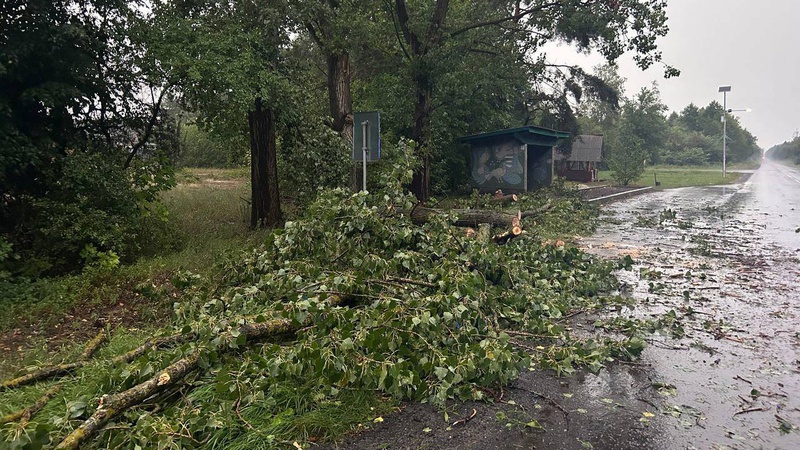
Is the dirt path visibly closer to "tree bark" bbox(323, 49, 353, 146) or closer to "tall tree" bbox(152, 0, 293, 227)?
"tall tree" bbox(152, 0, 293, 227)

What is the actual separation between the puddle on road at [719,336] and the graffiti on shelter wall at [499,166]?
706 cm

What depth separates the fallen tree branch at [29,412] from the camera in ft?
8.96

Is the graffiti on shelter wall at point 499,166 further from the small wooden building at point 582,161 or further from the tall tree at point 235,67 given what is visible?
the small wooden building at point 582,161

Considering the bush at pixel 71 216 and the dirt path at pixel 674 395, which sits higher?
the bush at pixel 71 216

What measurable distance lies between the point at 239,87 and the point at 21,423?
6.27 m

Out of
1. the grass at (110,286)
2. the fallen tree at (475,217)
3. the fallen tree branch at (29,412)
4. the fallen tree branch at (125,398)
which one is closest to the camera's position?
the fallen tree branch at (125,398)

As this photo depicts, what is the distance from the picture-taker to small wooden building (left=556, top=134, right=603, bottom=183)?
34812 mm

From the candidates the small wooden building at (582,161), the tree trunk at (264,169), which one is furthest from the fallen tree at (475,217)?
the small wooden building at (582,161)

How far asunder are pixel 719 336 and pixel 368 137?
5415mm

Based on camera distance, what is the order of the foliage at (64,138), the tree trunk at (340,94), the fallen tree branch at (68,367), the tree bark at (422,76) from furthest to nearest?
the tree bark at (422,76), the tree trunk at (340,94), the foliage at (64,138), the fallen tree branch at (68,367)

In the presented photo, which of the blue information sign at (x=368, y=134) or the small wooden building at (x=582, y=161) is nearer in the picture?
the blue information sign at (x=368, y=134)

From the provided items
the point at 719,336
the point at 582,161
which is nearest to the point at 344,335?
the point at 719,336

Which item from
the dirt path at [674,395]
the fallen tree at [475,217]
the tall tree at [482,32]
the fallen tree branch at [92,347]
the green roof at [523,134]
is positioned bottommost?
the dirt path at [674,395]

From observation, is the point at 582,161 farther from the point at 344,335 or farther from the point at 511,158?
the point at 344,335
